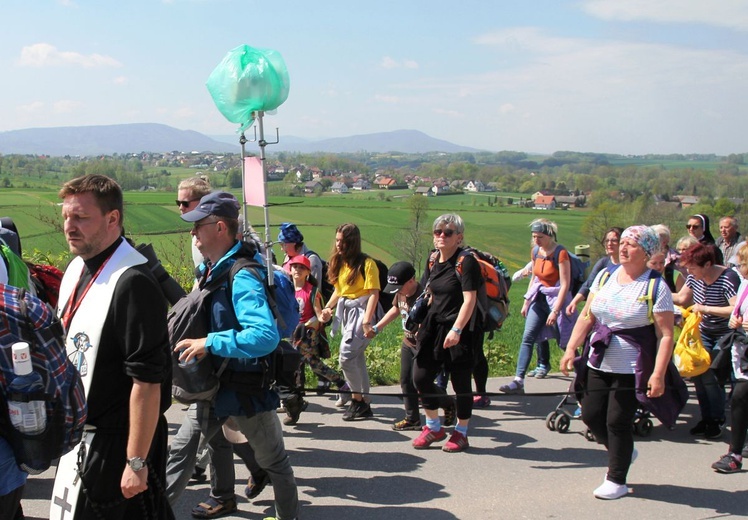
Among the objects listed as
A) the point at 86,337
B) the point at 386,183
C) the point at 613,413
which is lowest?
the point at 613,413

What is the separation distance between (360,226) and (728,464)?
38.2m

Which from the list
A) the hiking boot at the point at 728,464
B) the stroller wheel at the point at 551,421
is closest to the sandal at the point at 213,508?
the stroller wheel at the point at 551,421

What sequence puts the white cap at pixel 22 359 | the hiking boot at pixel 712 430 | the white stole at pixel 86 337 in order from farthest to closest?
the hiking boot at pixel 712 430 < the white stole at pixel 86 337 < the white cap at pixel 22 359

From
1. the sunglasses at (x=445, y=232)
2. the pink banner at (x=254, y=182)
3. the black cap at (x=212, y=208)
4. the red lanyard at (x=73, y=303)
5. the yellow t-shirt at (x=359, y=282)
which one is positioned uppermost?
the pink banner at (x=254, y=182)

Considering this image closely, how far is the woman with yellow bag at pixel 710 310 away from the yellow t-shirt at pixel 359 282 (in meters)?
2.64

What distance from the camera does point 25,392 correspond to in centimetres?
228

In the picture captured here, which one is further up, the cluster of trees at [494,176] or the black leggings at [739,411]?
the cluster of trees at [494,176]

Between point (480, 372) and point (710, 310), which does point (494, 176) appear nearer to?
point (480, 372)

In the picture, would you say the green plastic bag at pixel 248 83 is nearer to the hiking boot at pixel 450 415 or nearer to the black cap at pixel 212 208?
the black cap at pixel 212 208

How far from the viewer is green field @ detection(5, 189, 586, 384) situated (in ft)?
31.6

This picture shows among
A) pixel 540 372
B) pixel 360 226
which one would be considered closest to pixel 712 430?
pixel 540 372

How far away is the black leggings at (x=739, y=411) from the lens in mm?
5176

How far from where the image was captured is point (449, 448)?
5.73 metres

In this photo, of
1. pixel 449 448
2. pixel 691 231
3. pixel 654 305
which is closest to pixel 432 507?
pixel 449 448
